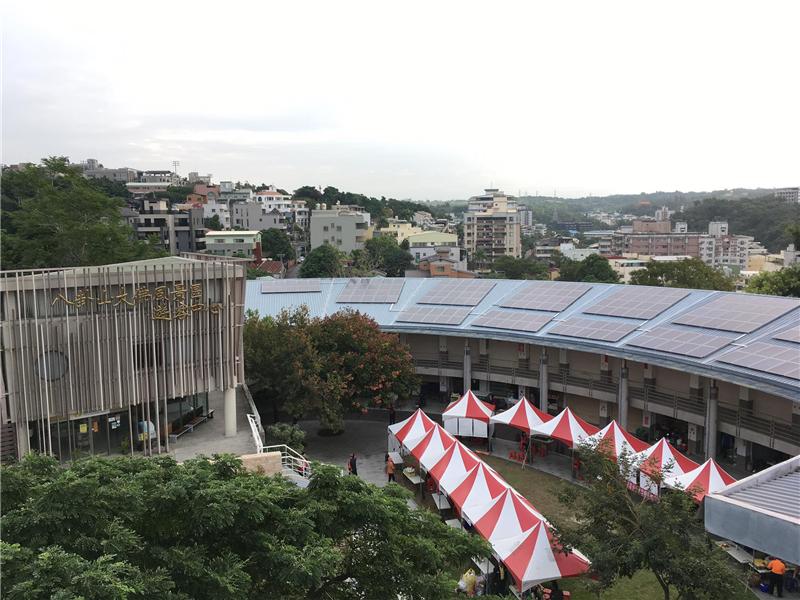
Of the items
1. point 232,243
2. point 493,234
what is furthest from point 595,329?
point 493,234

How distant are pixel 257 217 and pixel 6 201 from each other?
45.9 metres

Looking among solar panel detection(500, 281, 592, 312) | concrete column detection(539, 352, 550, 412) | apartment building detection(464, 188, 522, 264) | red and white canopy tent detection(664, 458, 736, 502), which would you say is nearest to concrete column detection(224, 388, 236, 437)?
red and white canopy tent detection(664, 458, 736, 502)

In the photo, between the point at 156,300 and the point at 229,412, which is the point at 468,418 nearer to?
the point at 229,412

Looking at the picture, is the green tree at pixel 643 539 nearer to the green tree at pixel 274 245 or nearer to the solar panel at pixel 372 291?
the solar panel at pixel 372 291

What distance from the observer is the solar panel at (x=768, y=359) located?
18500 mm

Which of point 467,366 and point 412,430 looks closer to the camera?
point 412,430

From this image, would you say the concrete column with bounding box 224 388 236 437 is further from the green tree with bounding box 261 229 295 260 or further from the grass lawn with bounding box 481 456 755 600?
the green tree with bounding box 261 229 295 260

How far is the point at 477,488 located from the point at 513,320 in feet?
37.9

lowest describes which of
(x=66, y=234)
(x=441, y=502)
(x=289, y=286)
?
(x=441, y=502)

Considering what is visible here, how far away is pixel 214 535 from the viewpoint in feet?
28.8

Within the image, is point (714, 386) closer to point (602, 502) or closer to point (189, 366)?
point (602, 502)

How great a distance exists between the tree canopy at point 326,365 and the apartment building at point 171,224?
53617mm

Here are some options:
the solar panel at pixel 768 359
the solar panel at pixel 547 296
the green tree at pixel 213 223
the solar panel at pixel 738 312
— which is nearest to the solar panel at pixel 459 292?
the solar panel at pixel 547 296

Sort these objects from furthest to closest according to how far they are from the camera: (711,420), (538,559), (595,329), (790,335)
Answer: (595,329) < (711,420) < (790,335) < (538,559)
